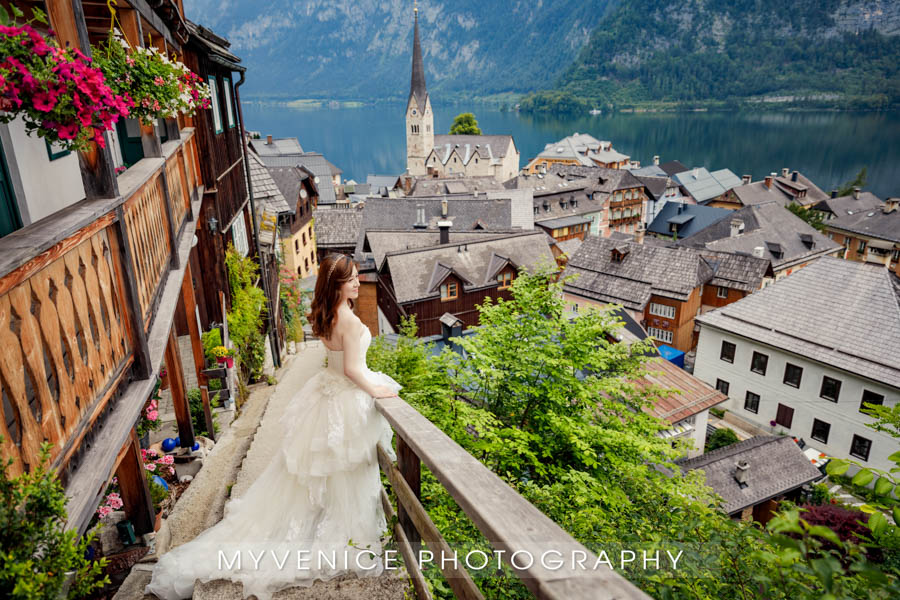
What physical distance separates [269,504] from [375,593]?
43.0 inches

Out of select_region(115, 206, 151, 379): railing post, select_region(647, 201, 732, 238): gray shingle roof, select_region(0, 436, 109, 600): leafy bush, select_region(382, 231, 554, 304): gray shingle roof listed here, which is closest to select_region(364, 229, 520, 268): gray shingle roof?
select_region(382, 231, 554, 304): gray shingle roof

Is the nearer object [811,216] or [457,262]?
[457,262]

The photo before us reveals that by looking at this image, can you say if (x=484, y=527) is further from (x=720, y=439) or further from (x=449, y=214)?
(x=449, y=214)

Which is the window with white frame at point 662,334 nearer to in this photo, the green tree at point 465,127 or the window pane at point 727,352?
the window pane at point 727,352

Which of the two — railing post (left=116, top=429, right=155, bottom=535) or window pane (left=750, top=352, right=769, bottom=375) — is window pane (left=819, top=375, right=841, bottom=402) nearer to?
window pane (left=750, top=352, right=769, bottom=375)

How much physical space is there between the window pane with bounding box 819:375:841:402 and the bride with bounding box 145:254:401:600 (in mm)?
26684

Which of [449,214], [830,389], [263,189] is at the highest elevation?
[263,189]

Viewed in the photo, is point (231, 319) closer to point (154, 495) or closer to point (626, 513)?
point (154, 495)

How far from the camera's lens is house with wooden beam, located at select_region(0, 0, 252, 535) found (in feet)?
7.73

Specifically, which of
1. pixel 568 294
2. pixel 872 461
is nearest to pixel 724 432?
pixel 872 461

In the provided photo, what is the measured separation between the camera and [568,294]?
3562 cm

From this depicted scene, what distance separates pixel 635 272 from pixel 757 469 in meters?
17.1

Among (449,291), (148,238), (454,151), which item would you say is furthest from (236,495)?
(454,151)

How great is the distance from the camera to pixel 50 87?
2.41 m
